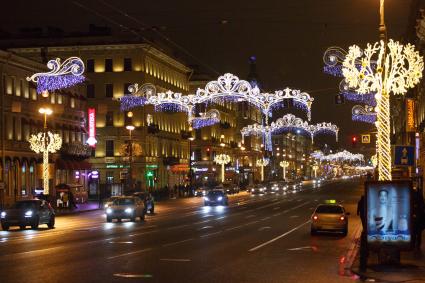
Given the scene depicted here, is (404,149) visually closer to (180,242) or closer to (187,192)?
(180,242)

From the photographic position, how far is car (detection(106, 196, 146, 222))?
145 ft

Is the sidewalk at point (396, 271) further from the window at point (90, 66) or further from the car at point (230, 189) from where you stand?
the car at point (230, 189)

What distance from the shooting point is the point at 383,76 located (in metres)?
24.3

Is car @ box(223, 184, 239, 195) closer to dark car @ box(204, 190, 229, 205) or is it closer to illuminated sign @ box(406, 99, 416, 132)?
dark car @ box(204, 190, 229, 205)

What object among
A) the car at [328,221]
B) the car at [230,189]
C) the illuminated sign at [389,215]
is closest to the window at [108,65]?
the car at [230,189]

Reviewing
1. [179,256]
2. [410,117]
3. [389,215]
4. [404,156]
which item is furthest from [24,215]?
[410,117]

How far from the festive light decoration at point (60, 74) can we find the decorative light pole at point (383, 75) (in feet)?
65.3

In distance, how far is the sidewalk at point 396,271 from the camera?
16591 millimetres

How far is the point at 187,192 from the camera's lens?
94.1 meters

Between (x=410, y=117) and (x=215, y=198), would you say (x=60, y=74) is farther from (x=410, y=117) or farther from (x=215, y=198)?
(x=410, y=117)

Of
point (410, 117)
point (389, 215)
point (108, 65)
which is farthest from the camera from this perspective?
point (108, 65)

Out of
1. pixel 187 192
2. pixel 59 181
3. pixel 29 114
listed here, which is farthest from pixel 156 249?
pixel 187 192

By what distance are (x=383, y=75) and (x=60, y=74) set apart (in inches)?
948

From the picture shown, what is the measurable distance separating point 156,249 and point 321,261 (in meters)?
5.64
